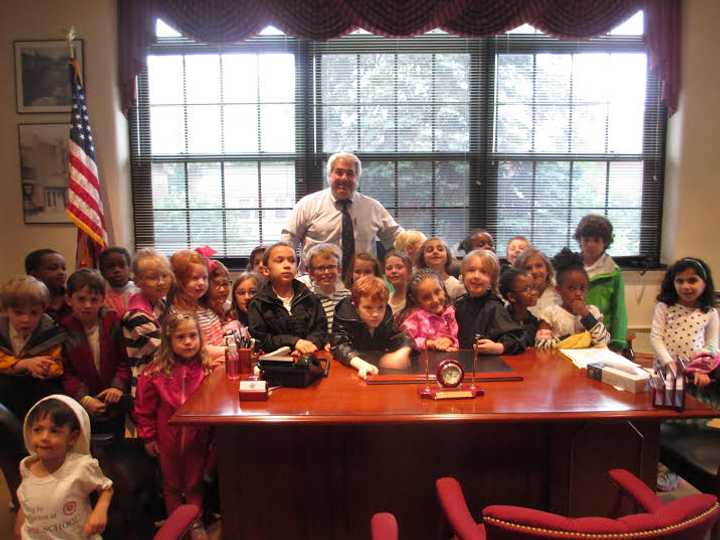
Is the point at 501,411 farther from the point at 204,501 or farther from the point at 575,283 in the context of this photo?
the point at 204,501

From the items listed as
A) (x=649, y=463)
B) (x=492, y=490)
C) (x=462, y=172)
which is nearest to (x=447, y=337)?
(x=492, y=490)

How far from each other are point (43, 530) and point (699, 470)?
2.36 m

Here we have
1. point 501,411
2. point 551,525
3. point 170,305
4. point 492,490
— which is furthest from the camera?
point 170,305

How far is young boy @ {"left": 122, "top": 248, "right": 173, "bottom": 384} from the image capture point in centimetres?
231

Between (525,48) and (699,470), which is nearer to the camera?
(699,470)

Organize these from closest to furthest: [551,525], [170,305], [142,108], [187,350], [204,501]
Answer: [551,525]
[187,350]
[204,501]
[170,305]
[142,108]

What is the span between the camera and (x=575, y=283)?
2.65 meters

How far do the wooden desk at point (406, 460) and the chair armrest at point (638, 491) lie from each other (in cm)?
24

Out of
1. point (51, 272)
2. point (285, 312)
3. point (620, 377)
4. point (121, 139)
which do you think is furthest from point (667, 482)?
point (121, 139)

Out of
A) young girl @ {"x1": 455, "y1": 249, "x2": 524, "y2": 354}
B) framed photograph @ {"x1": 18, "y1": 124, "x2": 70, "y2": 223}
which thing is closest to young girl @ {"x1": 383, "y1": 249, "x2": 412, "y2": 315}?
young girl @ {"x1": 455, "y1": 249, "x2": 524, "y2": 354}

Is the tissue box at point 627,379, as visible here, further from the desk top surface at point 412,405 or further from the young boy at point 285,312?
the young boy at point 285,312

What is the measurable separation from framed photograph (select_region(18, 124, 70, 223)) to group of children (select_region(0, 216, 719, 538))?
4.63 feet

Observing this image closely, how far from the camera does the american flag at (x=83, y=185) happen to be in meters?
3.62

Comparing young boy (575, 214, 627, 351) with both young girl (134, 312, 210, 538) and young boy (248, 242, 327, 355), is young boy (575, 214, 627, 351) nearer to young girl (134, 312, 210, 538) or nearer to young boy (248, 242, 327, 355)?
young boy (248, 242, 327, 355)
